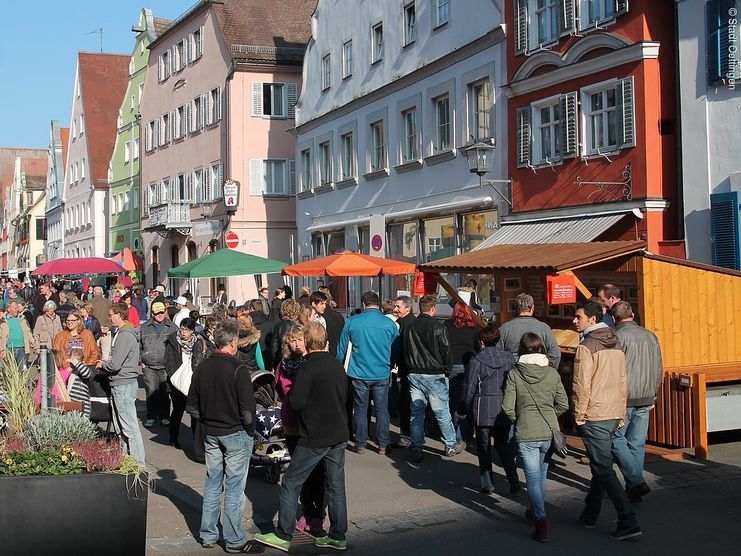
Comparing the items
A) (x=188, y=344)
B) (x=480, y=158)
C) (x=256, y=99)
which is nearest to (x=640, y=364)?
(x=188, y=344)

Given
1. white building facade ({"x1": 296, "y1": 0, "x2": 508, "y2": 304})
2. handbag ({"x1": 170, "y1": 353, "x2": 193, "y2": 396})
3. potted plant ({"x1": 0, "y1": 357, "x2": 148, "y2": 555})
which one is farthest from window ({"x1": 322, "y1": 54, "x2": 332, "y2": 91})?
potted plant ({"x1": 0, "y1": 357, "x2": 148, "y2": 555})

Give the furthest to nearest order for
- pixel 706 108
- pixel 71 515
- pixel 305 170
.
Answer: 1. pixel 305 170
2. pixel 706 108
3. pixel 71 515

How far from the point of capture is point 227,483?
7734 millimetres

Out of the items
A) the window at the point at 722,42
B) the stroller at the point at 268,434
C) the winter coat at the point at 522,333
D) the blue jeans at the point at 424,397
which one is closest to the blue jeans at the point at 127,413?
the stroller at the point at 268,434

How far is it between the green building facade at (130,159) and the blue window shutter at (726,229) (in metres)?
38.1

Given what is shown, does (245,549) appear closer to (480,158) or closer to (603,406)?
(603,406)

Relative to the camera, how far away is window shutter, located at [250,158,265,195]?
38.7 metres

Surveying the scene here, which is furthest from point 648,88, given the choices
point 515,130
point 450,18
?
point 450,18

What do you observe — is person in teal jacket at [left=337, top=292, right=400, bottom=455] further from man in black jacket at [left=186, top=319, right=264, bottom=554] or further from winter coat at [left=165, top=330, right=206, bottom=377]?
man in black jacket at [left=186, top=319, right=264, bottom=554]

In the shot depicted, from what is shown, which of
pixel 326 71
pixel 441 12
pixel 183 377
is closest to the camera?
pixel 183 377

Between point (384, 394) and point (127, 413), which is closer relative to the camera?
point (127, 413)

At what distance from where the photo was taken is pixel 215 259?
20.8 meters

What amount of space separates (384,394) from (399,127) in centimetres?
1591

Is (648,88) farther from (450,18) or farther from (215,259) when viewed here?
(215,259)
